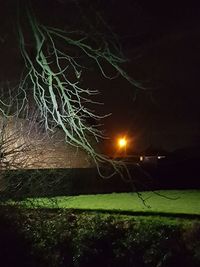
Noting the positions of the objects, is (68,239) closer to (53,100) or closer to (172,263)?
(172,263)

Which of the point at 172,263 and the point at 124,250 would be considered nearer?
the point at 172,263

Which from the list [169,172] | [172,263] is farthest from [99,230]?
[169,172]

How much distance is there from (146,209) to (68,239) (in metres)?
3.24

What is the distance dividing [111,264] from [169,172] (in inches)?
624

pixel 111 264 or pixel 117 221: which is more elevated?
pixel 117 221

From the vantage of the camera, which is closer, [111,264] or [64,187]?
[111,264]

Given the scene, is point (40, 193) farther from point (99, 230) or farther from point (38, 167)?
point (99, 230)

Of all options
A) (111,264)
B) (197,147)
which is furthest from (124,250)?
(197,147)

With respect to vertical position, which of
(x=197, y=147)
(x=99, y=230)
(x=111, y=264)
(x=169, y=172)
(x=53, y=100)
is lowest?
(x=111, y=264)

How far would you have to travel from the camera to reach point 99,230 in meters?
9.57

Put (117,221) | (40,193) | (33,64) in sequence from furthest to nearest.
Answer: (40,193) → (117,221) → (33,64)

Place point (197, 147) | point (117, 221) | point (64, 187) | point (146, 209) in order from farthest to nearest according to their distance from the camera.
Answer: point (197, 147) → point (64, 187) → point (146, 209) → point (117, 221)

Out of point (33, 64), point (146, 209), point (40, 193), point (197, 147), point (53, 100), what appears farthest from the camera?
point (197, 147)

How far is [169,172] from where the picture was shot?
24.6 m
